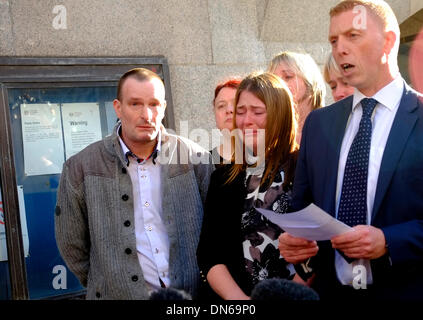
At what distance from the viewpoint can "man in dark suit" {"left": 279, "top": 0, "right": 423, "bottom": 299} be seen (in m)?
2.17

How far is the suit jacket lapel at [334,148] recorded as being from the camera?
242cm

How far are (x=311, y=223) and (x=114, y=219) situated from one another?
4.75 ft

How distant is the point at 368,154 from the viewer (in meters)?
2.34

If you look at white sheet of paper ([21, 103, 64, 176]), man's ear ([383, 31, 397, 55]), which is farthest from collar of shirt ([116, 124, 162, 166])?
white sheet of paper ([21, 103, 64, 176])

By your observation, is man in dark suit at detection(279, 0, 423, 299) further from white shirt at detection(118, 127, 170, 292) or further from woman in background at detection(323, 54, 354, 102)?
woman in background at detection(323, 54, 354, 102)

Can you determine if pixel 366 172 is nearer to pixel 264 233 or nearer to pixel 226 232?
pixel 264 233

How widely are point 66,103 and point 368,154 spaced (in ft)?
11.3

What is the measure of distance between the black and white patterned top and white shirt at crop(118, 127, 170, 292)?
61 centimetres

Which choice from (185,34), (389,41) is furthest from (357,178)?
(185,34)

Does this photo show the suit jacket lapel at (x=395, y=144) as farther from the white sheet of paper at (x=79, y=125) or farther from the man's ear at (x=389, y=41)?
the white sheet of paper at (x=79, y=125)

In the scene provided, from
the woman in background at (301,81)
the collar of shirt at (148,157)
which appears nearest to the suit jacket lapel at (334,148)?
the collar of shirt at (148,157)

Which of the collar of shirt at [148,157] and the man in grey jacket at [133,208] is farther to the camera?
the collar of shirt at [148,157]

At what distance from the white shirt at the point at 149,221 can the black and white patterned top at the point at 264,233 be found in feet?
2.01

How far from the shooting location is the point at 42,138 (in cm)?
496
